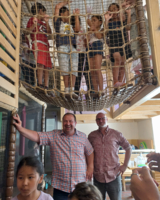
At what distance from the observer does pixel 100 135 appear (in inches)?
63.3

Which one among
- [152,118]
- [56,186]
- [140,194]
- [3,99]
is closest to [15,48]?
[3,99]

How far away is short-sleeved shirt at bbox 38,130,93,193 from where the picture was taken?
122cm

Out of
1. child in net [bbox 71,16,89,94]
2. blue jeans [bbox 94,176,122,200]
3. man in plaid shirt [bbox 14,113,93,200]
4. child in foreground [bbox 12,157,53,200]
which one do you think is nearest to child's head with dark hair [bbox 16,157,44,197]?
child in foreground [bbox 12,157,53,200]

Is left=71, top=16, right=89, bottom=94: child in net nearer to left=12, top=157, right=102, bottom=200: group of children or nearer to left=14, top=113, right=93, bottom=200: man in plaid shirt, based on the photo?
left=14, top=113, right=93, bottom=200: man in plaid shirt

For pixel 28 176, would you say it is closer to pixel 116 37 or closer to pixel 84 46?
pixel 84 46

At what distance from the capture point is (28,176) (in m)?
0.85

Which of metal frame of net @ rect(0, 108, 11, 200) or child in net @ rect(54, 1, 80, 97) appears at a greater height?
child in net @ rect(54, 1, 80, 97)

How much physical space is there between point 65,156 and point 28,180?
0.44 m

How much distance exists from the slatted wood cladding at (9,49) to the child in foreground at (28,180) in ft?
→ 1.09

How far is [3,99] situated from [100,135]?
99 cm

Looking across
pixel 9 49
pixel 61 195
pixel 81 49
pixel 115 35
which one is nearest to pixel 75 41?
pixel 81 49

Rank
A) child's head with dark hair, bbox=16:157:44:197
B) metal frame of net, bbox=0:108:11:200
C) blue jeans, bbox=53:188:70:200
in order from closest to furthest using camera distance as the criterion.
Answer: child's head with dark hair, bbox=16:157:44:197 < metal frame of net, bbox=0:108:11:200 < blue jeans, bbox=53:188:70:200

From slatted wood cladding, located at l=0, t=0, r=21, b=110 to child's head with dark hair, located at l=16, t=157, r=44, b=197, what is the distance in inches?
12.9

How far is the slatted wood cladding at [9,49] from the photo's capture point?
900mm
